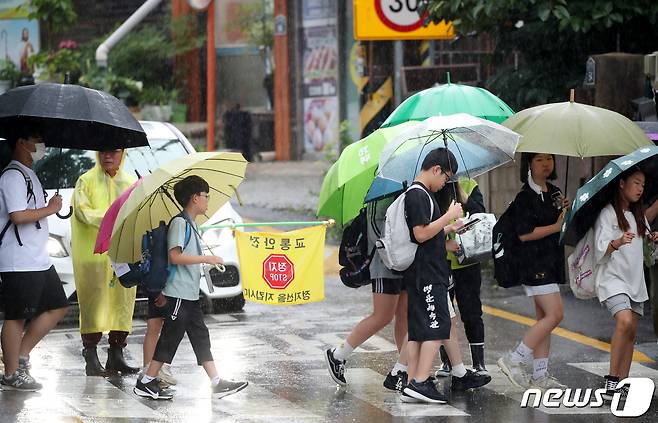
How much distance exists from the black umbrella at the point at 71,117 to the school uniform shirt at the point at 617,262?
10.1 feet

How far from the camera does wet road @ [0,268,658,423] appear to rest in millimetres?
7934

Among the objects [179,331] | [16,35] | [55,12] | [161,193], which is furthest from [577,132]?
[16,35]

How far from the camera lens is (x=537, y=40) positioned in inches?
557

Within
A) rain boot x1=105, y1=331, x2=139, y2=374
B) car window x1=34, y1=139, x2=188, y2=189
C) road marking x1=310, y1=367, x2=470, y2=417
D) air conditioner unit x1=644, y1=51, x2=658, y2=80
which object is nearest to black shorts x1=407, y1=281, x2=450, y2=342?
road marking x1=310, y1=367, x2=470, y2=417

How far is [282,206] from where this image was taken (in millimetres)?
20609

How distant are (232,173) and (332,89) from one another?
19.4 m

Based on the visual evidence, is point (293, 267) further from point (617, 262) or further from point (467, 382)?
point (617, 262)

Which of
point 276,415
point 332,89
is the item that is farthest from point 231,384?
point 332,89

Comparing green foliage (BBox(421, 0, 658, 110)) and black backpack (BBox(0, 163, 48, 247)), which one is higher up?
green foliage (BBox(421, 0, 658, 110))

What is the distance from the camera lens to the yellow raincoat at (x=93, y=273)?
9359mm

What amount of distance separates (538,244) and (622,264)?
1.98 ft

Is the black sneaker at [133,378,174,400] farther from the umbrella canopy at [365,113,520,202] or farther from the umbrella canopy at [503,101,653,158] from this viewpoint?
the umbrella canopy at [503,101,653,158]

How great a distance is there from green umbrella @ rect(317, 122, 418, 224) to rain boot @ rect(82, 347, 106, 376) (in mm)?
1972

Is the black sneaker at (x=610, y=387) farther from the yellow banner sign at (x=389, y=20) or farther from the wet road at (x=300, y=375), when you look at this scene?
the yellow banner sign at (x=389, y=20)
